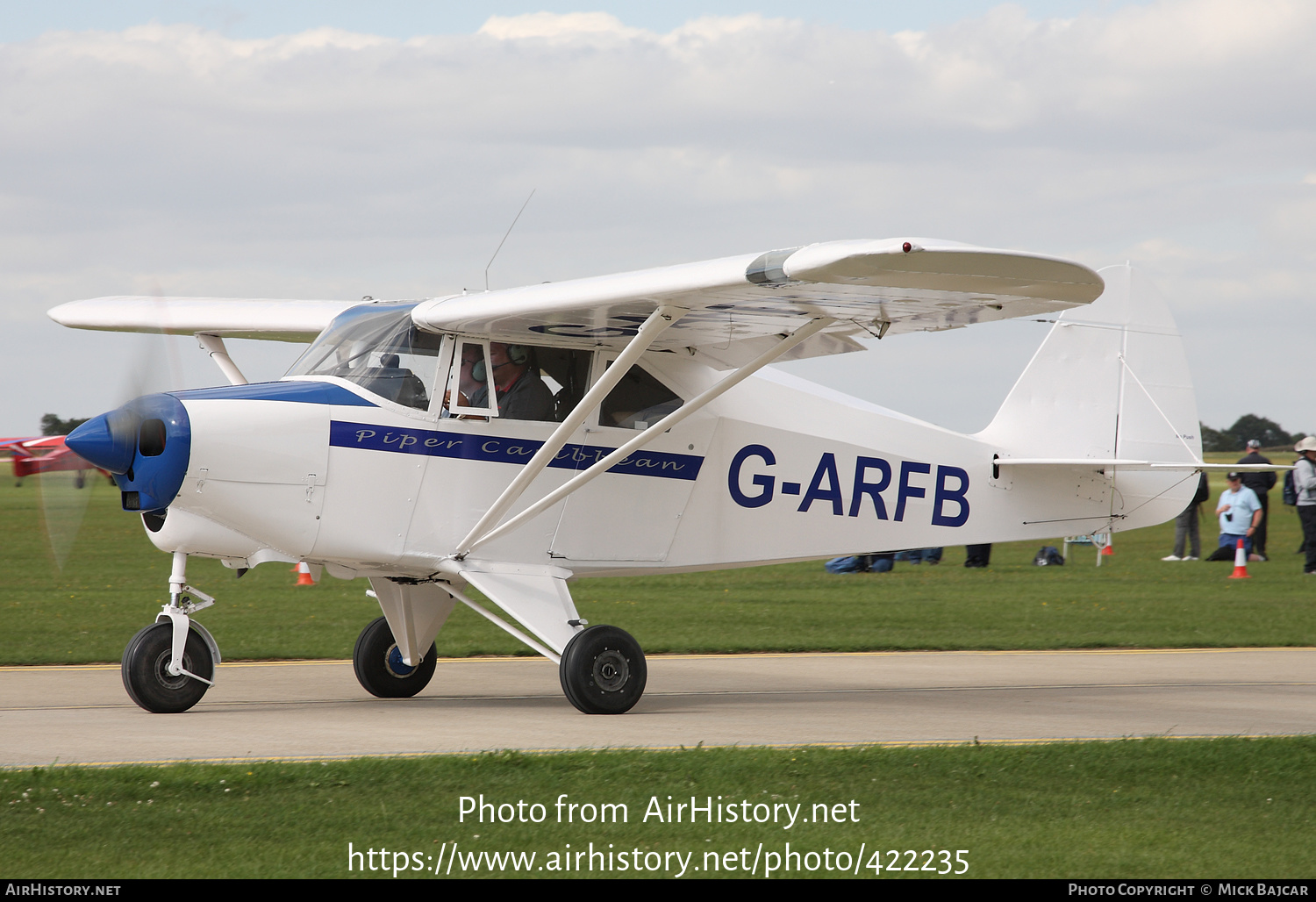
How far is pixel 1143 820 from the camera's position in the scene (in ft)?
21.6

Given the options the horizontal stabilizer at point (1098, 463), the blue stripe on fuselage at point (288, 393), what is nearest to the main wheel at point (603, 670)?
the blue stripe on fuselage at point (288, 393)

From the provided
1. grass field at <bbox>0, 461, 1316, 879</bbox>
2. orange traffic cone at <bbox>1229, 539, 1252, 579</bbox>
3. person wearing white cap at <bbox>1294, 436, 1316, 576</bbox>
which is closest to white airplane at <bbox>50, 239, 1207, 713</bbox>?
grass field at <bbox>0, 461, 1316, 879</bbox>

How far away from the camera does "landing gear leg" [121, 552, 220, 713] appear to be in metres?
9.40

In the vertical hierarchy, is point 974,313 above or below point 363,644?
above

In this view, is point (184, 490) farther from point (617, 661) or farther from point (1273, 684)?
point (1273, 684)

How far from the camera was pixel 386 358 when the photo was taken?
988 cm

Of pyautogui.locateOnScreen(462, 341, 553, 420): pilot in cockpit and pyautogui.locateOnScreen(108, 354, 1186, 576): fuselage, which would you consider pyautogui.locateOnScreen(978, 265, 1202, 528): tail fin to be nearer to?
pyautogui.locateOnScreen(108, 354, 1186, 576): fuselage

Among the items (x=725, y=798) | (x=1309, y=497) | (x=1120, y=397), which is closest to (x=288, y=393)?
(x=725, y=798)

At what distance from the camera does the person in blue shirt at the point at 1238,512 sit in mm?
23969

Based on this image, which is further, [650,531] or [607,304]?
[650,531]

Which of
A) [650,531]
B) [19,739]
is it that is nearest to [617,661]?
[650,531]

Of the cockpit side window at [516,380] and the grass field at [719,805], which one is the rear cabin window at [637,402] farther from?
the grass field at [719,805]

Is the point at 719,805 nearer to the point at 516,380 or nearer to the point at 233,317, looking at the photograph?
the point at 516,380

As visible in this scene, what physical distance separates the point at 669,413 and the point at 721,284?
226 centimetres
